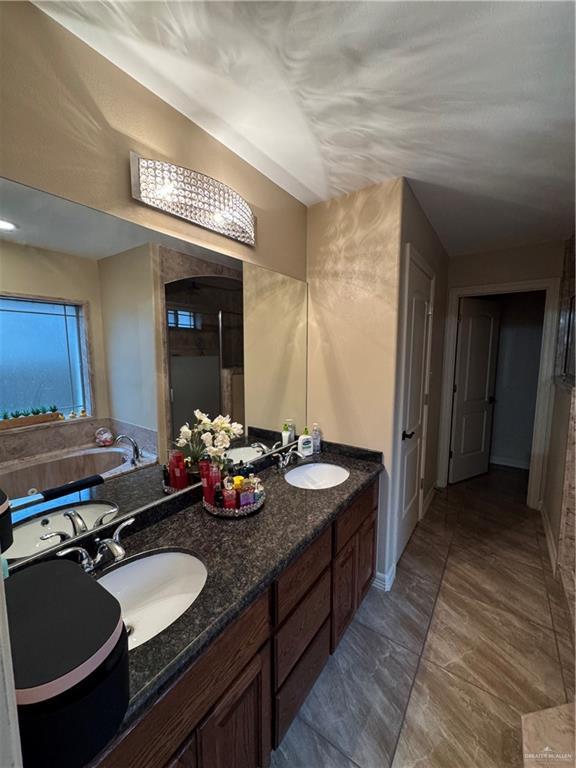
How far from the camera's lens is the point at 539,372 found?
2.85 meters

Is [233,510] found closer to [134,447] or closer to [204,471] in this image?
[204,471]

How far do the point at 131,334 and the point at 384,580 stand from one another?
2.02m

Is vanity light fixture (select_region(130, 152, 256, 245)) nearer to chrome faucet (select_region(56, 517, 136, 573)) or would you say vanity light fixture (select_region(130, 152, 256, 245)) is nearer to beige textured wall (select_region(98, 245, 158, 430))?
beige textured wall (select_region(98, 245, 158, 430))

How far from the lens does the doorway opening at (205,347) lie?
1.37 m

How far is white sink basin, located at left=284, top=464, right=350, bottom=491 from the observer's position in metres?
1.80

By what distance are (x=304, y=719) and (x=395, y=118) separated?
2485 mm

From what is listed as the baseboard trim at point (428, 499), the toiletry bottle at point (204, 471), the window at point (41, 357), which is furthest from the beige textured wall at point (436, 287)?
the window at point (41, 357)

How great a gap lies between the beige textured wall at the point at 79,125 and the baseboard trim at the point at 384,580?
2.14m

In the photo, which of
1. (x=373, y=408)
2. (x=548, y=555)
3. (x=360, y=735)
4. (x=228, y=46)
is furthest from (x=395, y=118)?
(x=548, y=555)

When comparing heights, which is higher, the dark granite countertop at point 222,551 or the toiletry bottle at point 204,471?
the toiletry bottle at point 204,471

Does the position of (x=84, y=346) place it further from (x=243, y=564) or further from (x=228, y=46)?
(x=228, y=46)

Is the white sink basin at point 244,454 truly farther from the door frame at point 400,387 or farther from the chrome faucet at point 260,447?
the door frame at point 400,387


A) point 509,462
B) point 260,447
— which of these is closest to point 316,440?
point 260,447

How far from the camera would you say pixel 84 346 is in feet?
3.46
